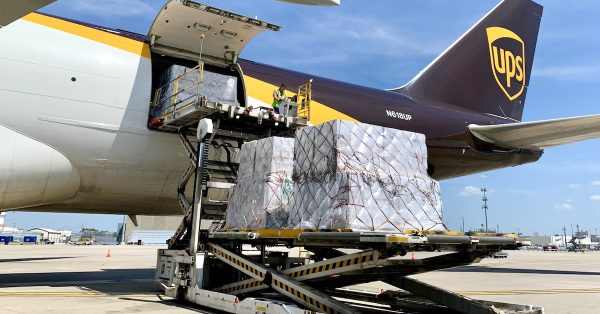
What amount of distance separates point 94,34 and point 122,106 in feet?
5.96

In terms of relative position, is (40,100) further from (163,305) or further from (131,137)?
(163,305)

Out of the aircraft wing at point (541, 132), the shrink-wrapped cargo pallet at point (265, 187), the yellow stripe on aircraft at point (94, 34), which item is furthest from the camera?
the aircraft wing at point (541, 132)

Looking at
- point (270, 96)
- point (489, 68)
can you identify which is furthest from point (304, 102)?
point (489, 68)

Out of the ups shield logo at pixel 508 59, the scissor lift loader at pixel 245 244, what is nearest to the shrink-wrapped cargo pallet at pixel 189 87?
the scissor lift loader at pixel 245 244

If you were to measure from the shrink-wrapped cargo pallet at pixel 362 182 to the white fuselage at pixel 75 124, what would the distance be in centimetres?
497

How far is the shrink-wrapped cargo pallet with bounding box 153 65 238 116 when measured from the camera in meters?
11.0

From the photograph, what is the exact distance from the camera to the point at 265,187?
26.9 feet

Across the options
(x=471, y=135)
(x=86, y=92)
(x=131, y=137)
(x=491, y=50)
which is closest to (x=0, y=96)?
(x=86, y=92)

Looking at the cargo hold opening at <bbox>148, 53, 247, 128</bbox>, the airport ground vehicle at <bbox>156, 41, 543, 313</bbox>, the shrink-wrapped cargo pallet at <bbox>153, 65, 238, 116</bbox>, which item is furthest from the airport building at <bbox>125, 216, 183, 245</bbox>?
the airport ground vehicle at <bbox>156, 41, 543, 313</bbox>

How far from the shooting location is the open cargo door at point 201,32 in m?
11.0

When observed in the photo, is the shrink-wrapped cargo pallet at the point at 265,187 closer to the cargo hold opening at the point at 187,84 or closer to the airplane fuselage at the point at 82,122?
the cargo hold opening at the point at 187,84

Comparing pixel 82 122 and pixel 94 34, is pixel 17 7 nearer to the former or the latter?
pixel 82 122

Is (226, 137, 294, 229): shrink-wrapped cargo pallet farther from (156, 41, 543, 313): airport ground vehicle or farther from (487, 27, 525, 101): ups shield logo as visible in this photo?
(487, 27, 525, 101): ups shield logo

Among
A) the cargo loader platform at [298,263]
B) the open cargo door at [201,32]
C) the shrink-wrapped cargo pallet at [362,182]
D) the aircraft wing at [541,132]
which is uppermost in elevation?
the open cargo door at [201,32]
